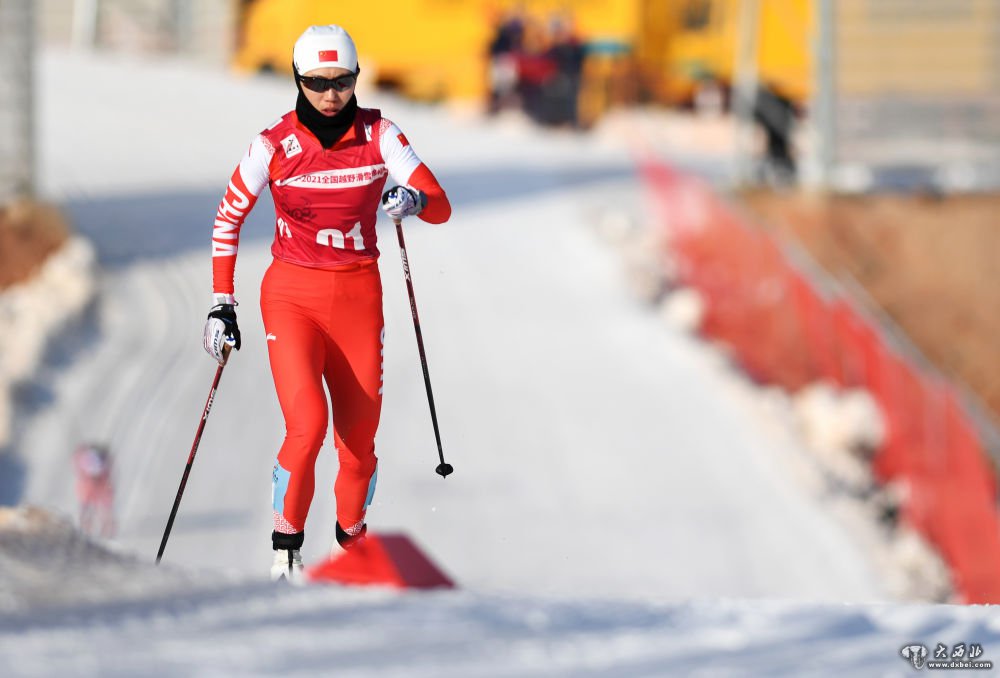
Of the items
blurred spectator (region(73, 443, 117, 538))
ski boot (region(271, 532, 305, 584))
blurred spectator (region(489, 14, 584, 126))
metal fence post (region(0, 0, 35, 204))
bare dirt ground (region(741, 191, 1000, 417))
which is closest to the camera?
ski boot (region(271, 532, 305, 584))

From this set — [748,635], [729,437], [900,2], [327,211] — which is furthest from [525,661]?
[900,2]

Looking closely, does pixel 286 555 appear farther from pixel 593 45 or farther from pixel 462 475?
pixel 593 45

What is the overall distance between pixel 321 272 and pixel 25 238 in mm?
9870

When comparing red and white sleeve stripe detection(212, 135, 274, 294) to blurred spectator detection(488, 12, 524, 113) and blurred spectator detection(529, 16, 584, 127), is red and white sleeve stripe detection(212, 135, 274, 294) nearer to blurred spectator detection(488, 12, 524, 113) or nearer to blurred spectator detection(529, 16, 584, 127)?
blurred spectator detection(488, 12, 524, 113)

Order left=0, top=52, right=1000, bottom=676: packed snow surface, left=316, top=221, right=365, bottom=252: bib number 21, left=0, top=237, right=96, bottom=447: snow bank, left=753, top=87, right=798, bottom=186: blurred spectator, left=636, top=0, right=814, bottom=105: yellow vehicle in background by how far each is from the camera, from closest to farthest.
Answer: left=0, top=52, right=1000, bottom=676: packed snow surface → left=316, top=221, right=365, bottom=252: bib number 21 → left=0, top=237, right=96, bottom=447: snow bank → left=753, top=87, right=798, bottom=186: blurred spectator → left=636, top=0, right=814, bottom=105: yellow vehicle in background

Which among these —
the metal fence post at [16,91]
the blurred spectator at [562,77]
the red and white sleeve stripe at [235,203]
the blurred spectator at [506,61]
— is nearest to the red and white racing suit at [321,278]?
the red and white sleeve stripe at [235,203]

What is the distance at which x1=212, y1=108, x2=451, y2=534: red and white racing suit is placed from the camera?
14.8 ft

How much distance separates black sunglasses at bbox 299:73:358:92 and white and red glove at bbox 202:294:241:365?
700mm

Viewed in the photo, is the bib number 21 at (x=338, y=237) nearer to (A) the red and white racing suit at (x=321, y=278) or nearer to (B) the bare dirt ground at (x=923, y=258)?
(A) the red and white racing suit at (x=321, y=278)

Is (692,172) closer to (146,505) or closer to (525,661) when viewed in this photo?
(146,505)

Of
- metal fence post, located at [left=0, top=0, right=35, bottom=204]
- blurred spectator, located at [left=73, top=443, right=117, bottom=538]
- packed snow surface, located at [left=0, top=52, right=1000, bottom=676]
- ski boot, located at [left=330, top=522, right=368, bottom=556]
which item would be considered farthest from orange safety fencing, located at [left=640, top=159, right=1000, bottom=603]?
metal fence post, located at [left=0, top=0, right=35, bottom=204]

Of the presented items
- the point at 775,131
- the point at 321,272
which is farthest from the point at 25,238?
the point at 775,131

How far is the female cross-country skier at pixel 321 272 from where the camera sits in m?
4.50

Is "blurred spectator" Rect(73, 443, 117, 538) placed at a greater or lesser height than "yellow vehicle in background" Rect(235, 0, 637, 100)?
lesser
